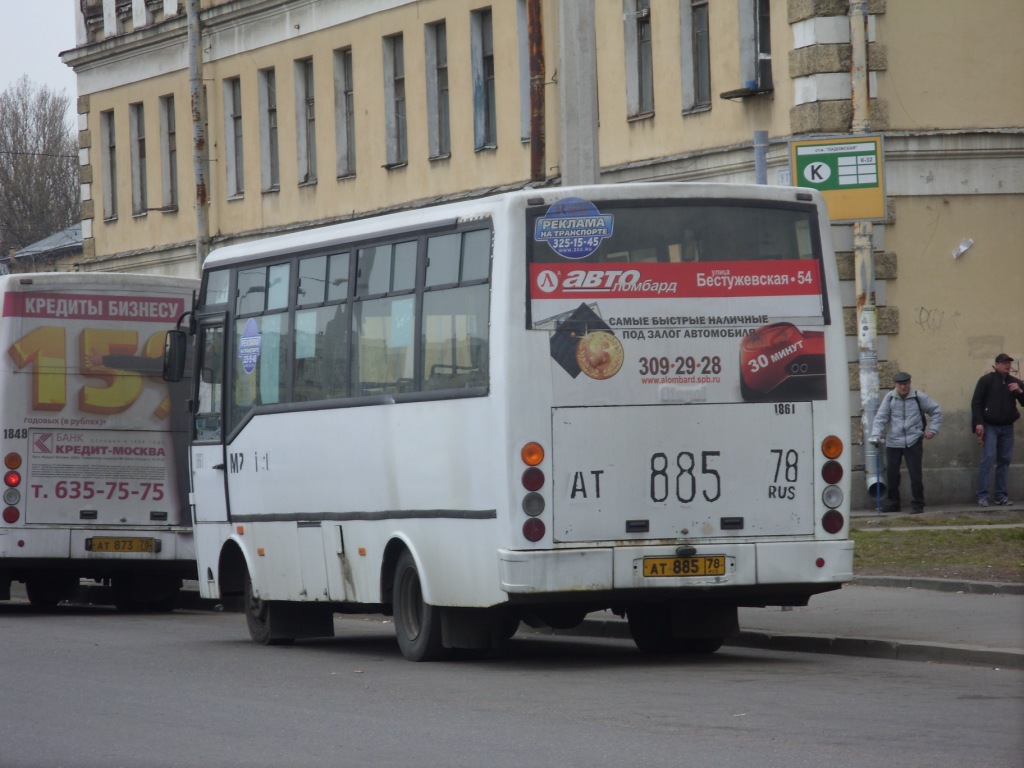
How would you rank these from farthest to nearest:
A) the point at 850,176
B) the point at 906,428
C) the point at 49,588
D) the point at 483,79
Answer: the point at 483,79 < the point at 906,428 < the point at 49,588 < the point at 850,176

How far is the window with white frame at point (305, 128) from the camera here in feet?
131

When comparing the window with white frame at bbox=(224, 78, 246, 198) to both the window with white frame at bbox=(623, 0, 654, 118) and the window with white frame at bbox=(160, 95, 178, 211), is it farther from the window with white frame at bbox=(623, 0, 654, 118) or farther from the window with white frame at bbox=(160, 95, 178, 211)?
the window with white frame at bbox=(623, 0, 654, 118)

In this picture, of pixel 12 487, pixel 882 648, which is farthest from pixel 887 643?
pixel 12 487

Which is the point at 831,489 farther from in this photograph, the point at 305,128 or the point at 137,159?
the point at 137,159

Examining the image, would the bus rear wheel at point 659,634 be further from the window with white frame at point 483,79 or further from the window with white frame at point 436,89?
the window with white frame at point 436,89

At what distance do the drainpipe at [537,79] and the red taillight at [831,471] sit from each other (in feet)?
50.3

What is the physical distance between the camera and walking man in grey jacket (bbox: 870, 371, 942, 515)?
26.6 metres

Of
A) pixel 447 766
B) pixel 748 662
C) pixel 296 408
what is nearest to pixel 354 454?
pixel 296 408

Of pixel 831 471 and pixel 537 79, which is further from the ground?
pixel 537 79

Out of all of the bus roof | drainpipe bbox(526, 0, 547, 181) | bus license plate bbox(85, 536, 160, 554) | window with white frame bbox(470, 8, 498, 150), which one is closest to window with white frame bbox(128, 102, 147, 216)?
window with white frame bbox(470, 8, 498, 150)

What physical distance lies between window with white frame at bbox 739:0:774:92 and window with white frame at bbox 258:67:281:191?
1365cm

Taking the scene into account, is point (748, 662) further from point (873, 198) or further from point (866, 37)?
point (866, 37)

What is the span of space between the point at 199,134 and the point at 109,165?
560 centimetres

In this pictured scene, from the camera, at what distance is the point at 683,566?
13.5 meters
